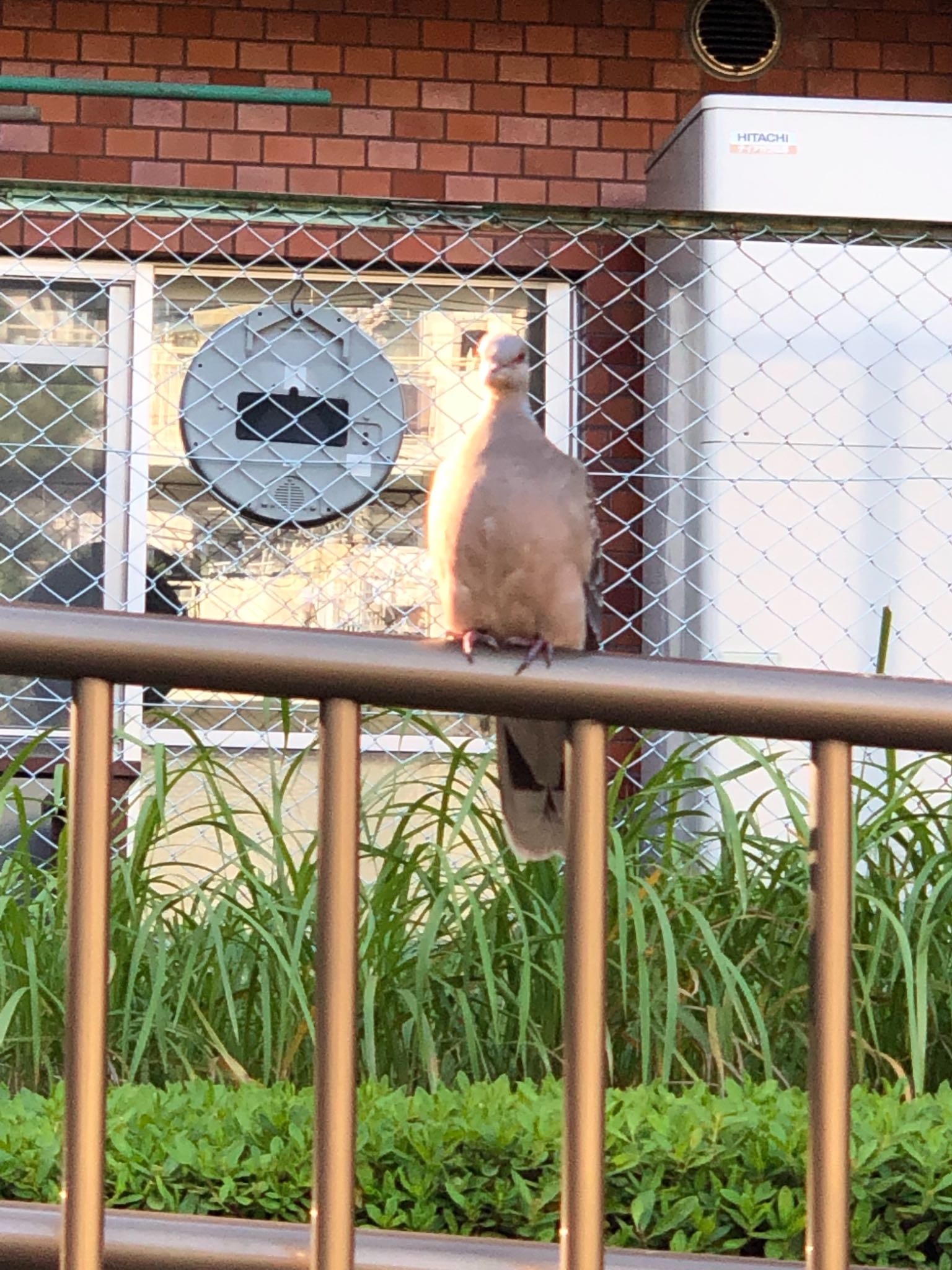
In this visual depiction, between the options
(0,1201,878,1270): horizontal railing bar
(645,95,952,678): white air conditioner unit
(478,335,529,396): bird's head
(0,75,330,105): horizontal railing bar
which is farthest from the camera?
(0,75,330,105): horizontal railing bar

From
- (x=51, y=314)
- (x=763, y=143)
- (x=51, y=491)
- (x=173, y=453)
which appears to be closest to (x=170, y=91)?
(x=51, y=314)

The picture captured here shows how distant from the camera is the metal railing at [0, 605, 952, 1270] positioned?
34.8 inches

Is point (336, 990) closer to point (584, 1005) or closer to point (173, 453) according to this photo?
point (584, 1005)

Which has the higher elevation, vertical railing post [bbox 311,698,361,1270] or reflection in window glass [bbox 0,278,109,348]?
reflection in window glass [bbox 0,278,109,348]

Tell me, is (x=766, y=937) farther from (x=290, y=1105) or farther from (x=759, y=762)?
(x=290, y=1105)

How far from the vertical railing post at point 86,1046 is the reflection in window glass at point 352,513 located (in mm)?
3535

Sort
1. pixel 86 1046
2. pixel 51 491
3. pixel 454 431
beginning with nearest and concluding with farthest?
1. pixel 86 1046
2. pixel 51 491
3. pixel 454 431

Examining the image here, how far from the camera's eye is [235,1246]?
1008 mm

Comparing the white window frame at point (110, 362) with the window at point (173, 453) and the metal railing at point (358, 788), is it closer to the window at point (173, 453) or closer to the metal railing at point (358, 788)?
the window at point (173, 453)

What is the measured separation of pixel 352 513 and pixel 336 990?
3604 millimetres

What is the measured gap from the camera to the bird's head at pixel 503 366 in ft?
6.33

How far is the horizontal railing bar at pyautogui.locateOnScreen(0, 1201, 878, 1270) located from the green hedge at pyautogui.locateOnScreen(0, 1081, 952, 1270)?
1.86 ft

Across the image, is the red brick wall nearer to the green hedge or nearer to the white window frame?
the white window frame

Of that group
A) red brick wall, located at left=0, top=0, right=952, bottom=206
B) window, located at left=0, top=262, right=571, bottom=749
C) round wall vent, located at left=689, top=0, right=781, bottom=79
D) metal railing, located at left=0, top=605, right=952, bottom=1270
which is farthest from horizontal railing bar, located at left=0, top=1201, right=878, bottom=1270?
round wall vent, located at left=689, top=0, right=781, bottom=79
